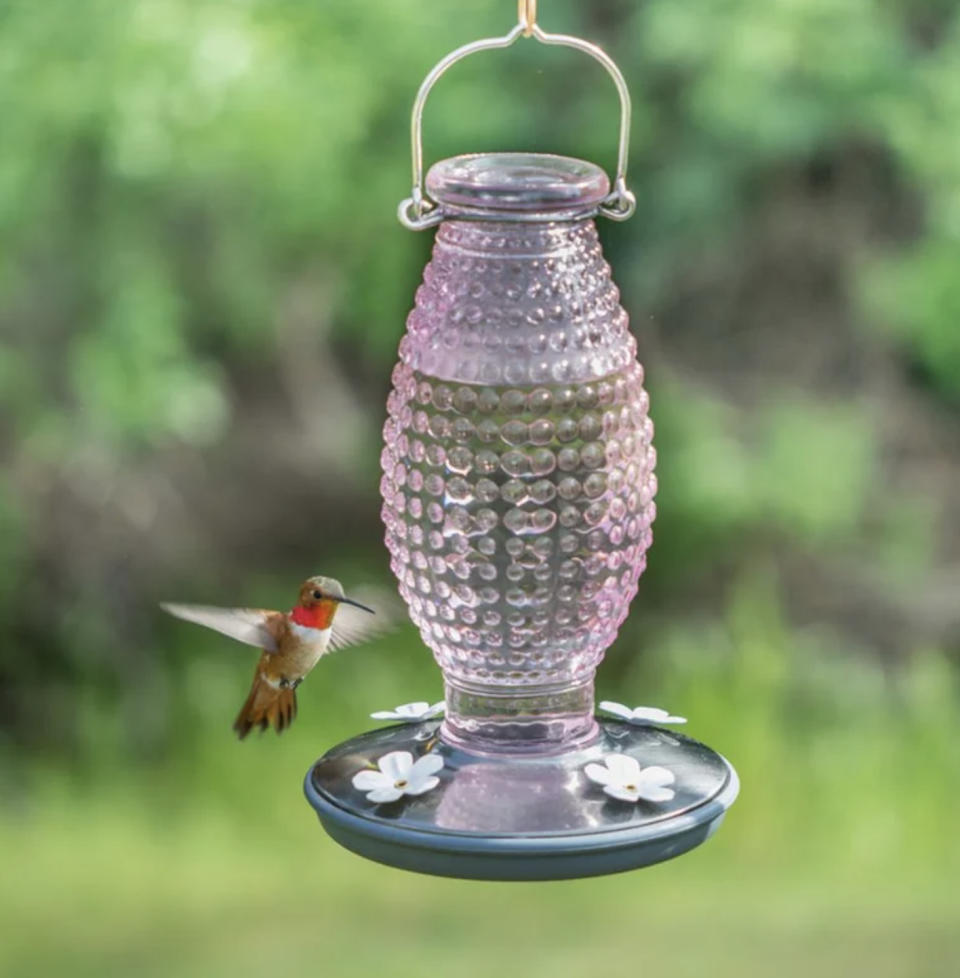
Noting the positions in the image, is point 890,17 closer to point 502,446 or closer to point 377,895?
point 377,895

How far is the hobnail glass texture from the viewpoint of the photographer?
1.94 meters

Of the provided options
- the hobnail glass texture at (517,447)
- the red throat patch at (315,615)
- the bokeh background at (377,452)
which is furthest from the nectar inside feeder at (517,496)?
the bokeh background at (377,452)

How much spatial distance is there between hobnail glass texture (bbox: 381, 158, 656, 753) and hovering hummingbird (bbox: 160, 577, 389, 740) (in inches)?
5.4

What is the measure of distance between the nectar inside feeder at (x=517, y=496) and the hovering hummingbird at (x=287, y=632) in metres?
0.14

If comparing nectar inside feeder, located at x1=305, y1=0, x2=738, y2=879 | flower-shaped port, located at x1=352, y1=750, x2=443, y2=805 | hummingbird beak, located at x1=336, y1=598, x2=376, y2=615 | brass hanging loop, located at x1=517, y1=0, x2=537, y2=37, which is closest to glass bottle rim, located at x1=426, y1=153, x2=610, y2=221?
nectar inside feeder, located at x1=305, y1=0, x2=738, y2=879

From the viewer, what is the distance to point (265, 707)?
2.25 metres

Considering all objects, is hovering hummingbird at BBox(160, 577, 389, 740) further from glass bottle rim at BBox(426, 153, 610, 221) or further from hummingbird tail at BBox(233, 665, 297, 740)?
glass bottle rim at BBox(426, 153, 610, 221)

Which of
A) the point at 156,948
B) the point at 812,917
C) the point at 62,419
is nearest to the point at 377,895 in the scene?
the point at 156,948

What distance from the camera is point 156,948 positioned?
5.90 meters

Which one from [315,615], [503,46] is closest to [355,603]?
[315,615]

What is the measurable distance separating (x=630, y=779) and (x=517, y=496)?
30cm

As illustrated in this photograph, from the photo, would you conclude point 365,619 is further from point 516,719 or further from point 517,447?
point 517,447

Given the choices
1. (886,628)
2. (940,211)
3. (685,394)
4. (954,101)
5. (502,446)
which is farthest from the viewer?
(886,628)

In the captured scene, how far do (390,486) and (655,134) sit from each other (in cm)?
404
